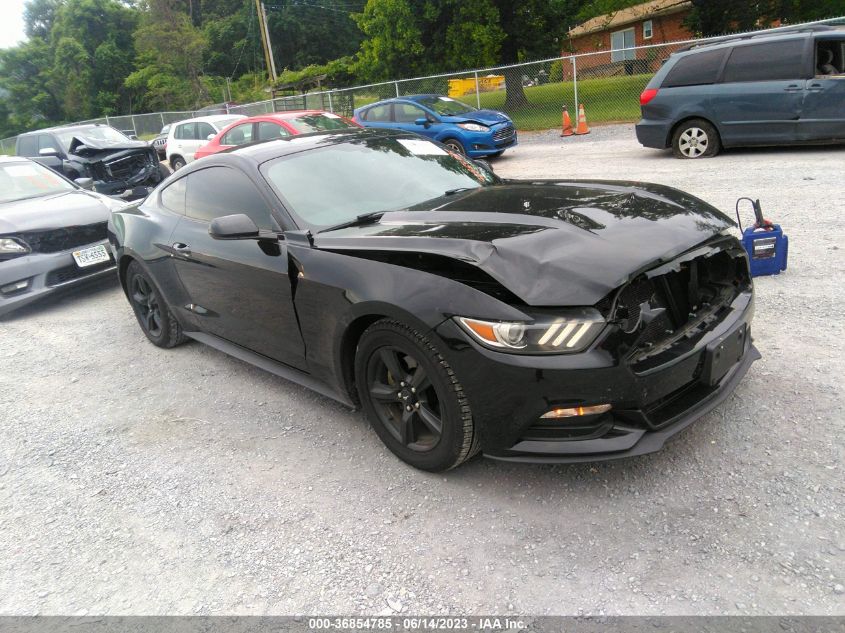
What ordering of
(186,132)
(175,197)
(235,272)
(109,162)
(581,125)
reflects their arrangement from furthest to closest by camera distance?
(186,132) < (581,125) < (109,162) < (175,197) < (235,272)

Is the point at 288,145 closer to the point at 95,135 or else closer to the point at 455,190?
the point at 455,190

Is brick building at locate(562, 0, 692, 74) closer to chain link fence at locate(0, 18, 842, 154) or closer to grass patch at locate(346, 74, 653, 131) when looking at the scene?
chain link fence at locate(0, 18, 842, 154)

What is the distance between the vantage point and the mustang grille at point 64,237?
21.1 feet

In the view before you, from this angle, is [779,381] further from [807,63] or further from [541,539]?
[807,63]

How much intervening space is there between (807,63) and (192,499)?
10326mm

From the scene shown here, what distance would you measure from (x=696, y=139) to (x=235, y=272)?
9133 mm

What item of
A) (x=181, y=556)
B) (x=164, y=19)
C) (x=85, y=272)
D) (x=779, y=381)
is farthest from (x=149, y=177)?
(x=164, y=19)

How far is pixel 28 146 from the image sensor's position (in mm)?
14438

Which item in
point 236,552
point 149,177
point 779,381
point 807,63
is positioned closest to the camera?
point 236,552

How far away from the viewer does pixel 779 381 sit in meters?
3.47

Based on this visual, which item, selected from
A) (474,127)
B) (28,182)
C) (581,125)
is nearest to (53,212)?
(28,182)

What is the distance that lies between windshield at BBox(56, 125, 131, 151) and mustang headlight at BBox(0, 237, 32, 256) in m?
7.03

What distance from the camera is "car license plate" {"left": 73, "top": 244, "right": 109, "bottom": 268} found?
21.8 ft

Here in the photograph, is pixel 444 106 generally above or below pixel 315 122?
above
